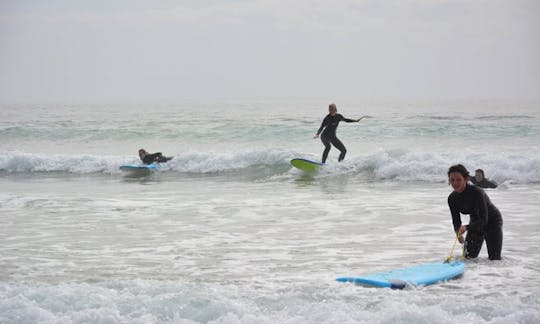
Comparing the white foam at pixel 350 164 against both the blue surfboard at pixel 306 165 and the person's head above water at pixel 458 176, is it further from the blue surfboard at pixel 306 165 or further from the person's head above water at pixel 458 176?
the person's head above water at pixel 458 176

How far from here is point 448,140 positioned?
30.0 meters

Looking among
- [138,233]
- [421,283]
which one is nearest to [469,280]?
[421,283]

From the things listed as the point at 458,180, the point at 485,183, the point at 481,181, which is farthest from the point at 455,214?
the point at 485,183

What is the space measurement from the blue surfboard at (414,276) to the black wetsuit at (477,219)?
0.43m

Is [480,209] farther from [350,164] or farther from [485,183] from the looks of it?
[350,164]

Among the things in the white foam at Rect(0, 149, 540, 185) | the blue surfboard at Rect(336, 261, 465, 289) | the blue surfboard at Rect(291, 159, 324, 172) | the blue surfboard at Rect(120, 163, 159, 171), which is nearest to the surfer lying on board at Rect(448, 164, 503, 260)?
the blue surfboard at Rect(336, 261, 465, 289)

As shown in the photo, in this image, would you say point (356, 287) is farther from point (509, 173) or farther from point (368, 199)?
point (509, 173)

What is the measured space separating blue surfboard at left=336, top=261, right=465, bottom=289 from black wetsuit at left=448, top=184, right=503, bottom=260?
429 millimetres

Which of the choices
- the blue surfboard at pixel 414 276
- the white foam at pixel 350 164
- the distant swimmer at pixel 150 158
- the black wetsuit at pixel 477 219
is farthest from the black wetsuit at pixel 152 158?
the blue surfboard at pixel 414 276

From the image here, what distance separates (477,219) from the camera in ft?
24.8

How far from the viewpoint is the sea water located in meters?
6.06

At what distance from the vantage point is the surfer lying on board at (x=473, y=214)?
739 cm

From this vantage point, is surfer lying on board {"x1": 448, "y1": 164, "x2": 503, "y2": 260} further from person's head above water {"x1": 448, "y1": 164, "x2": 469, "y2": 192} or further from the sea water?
the sea water

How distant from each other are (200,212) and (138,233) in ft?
7.05
